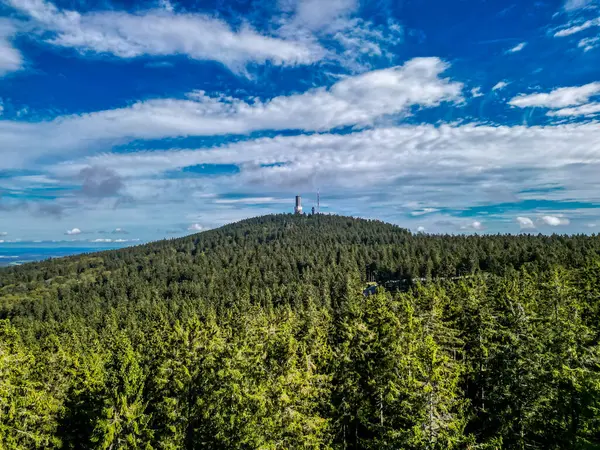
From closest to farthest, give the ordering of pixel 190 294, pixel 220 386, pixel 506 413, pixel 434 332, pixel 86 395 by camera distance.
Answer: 1. pixel 506 413
2. pixel 220 386
3. pixel 434 332
4. pixel 86 395
5. pixel 190 294

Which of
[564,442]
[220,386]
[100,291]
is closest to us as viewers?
[564,442]

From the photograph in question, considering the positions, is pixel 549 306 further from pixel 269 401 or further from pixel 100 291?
pixel 100 291

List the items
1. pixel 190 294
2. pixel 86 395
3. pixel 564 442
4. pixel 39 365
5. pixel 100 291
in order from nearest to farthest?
1. pixel 564 442
2. pixel 86 395
3. pixel 39 365
4. pixel 190 294
5. pixel 100 291

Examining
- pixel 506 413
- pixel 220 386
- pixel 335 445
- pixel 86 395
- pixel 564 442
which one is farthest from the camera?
pixel 86 395

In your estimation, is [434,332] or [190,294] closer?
[434,332]

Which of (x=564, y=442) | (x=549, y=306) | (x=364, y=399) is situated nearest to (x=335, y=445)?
(x=364, y=399)

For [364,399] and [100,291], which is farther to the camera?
[100,291]

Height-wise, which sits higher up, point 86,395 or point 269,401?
point 269,401

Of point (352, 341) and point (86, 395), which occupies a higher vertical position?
point (352, 341)

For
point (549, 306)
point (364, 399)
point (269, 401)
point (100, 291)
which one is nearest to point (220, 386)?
point (269, 401)
